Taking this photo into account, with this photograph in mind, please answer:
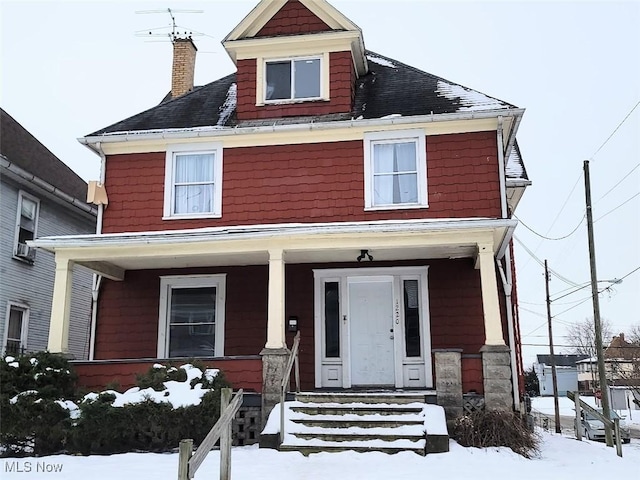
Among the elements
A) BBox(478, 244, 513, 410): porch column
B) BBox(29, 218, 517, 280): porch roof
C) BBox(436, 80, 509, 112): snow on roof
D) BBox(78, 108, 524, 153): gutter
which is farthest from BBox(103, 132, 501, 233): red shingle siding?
BBox(478, 244, 513, 410): porch column

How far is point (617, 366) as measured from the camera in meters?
58.2

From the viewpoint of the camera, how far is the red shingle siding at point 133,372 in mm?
Result: 10664

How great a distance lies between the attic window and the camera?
1389 centimetres

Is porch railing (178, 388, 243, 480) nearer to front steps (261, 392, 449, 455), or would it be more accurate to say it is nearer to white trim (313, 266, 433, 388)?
front steps (261, 392, 449, 455)

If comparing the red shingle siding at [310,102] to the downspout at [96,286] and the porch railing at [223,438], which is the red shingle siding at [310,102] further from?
the porch railing at [223,438]

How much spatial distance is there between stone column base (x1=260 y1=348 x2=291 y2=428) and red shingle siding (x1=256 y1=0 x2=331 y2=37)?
6848 mm

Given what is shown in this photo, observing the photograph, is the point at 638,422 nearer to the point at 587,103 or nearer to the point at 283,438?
the point at 587,103

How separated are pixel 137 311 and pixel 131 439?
428 centimetres

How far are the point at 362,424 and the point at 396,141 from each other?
226 inches

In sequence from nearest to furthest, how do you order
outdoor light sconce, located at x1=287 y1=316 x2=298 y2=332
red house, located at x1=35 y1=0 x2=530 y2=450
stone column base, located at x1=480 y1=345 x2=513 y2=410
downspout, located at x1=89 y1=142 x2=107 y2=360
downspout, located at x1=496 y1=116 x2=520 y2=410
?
stone column base, located at x1=480 y1=345 x2=513 y2=410, downspout, located at x1=496 y1=116 x2=520 y2=410, red house, located at x1=35 y1=0 x2=530 y2=450, outdoor light sconce, located at x1=287 y1=316 x2=298 y2=332, downspout, located at x1=89 y1=142 x2=107 y2=360

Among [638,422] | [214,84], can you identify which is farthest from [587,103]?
[214,84]

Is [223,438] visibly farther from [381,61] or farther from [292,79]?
[381,61]

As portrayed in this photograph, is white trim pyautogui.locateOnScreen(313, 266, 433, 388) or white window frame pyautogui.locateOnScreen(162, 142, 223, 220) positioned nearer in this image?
white trim pyautogui.locateOnScreen(313, 266, 433, 388)

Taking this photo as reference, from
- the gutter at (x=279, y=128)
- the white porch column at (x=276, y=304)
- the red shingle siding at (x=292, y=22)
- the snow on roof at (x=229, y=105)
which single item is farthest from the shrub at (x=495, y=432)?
the red shingle siding at (x=292, y=22)
